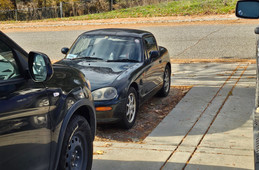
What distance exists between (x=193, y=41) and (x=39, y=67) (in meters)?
16.1

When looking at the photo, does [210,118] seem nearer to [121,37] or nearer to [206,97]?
[206,97]

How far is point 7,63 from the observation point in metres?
3.67

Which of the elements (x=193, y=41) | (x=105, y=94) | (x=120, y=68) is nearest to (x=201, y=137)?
(x=105, y=94)

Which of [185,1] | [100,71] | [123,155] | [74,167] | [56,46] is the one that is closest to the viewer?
[74,167]

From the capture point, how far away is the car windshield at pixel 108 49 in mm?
8711

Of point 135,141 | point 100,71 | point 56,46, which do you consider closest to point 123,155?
point 135,141

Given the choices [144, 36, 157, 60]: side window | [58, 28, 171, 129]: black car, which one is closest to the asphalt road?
[144, 36, 157, 60]: side window

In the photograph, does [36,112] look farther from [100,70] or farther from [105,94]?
[100,70]

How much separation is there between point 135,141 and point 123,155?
1002 millimetres

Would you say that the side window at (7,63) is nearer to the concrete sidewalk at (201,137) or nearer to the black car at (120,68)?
the concrete sidewalk at (201,137)

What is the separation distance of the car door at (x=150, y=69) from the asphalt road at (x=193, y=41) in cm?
633

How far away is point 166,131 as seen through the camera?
734 cm

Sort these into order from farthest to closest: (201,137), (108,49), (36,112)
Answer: (108,49) < (201,137) < (36,112)

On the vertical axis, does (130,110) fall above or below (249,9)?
below
